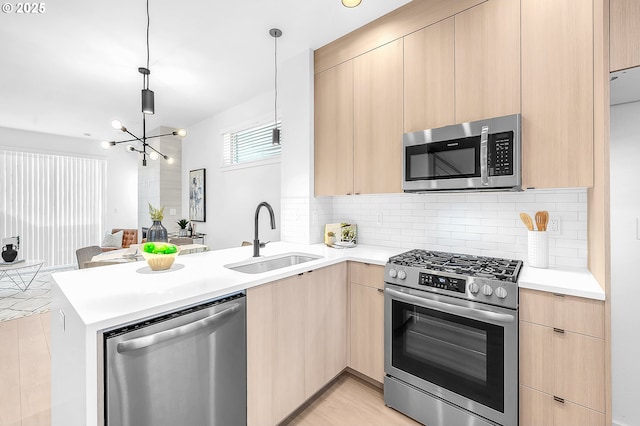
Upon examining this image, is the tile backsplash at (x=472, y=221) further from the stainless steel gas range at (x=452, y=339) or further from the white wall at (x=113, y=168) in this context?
the white wall at (x=113, y=168)

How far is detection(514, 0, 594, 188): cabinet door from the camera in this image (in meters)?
1.56

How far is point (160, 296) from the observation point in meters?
1.22

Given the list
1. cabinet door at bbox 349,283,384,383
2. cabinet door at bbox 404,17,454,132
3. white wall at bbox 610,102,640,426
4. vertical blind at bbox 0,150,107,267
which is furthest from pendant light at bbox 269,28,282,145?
vertical blind at bbox 0,150,107,267

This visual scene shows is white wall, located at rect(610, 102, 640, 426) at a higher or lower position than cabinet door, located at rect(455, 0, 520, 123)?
lower

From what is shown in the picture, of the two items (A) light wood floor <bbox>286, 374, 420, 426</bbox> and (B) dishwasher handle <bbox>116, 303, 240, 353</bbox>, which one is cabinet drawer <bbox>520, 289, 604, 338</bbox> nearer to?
(A) light wood floor <bbox>286, 374, 420, 426</bbox>

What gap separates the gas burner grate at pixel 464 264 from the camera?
1609mm

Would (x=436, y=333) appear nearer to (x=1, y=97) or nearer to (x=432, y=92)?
(x=432, y=92)

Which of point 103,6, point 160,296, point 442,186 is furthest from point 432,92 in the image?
point 103,6

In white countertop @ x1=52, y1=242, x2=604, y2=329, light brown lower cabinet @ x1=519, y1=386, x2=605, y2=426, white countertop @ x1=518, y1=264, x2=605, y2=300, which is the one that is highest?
white countertop @ x1=52, y1=242, x2=604, y2=329

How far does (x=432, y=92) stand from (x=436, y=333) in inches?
65.6

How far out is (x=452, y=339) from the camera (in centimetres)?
168

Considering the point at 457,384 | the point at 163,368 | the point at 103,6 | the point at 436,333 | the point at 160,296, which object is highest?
the point at 103,6

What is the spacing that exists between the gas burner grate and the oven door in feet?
0.53

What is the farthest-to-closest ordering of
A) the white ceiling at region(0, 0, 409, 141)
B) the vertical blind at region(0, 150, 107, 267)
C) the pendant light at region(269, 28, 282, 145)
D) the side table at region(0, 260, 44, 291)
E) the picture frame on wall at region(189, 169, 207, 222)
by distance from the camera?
the vertical blind at region(0, 150, 107, 267)
the picture frame on wall at region(189, 169, 207, 222)
the side table at region(0, 260, 44, 291)
the pendant light at region(269, 28, 282, 145)
the white ceiling at region(0, 0, 409, 141)
